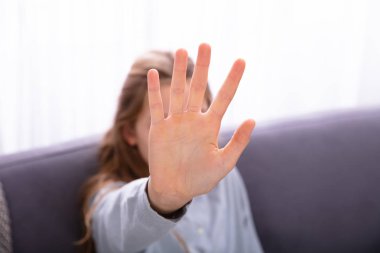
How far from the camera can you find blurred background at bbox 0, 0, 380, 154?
50.7 inches

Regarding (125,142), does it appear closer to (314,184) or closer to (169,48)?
(169,48)

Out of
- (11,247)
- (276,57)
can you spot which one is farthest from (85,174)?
(276,57)

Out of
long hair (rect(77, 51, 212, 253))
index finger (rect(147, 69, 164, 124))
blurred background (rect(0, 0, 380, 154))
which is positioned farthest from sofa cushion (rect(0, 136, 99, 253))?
index finger (rect(147, 69, 164, 124))

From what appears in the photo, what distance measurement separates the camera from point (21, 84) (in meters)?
1.30

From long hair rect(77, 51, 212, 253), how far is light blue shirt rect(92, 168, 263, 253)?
68 mm

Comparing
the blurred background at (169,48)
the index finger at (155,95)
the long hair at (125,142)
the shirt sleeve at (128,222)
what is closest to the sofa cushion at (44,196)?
the long hair at (125,142)

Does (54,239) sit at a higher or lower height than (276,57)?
lower

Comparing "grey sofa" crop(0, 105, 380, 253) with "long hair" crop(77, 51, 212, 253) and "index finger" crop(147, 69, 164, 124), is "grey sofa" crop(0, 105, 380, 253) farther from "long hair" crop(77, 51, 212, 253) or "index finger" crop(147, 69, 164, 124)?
"index finger" crop(147, 69, 164, 124)

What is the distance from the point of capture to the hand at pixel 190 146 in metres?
0.67

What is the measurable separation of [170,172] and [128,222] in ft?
0.47

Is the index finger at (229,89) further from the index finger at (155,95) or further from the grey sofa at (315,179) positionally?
the grey sofa at (315,179)

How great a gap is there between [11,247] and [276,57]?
1.07m

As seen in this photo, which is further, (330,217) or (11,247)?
(330,217)

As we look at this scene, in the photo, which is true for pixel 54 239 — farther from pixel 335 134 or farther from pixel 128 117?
pixel 335 134
